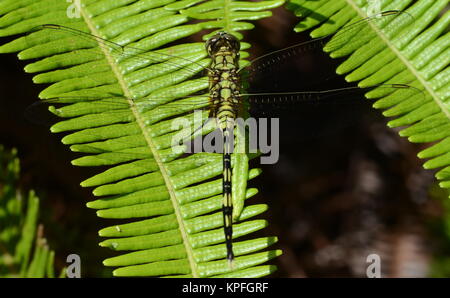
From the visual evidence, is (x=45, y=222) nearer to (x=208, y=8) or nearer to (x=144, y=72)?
(x=144, y=72)

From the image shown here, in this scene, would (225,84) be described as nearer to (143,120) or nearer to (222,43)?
(222,43)

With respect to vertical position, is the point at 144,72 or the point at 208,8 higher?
the point at 208,8

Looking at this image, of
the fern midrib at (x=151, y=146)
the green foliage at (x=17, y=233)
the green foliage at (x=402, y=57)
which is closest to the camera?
the fern midrib at (x=151, y=146)

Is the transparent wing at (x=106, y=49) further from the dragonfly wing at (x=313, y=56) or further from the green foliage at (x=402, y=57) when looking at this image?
the green foliage at (x=402, y=57)

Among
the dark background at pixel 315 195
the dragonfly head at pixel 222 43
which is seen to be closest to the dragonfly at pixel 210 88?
the dragonfly head at pixel 222 43

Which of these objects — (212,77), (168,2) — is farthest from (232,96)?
(168,2)

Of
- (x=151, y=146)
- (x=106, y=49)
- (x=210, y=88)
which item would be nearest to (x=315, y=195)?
(x=210, y=88)
